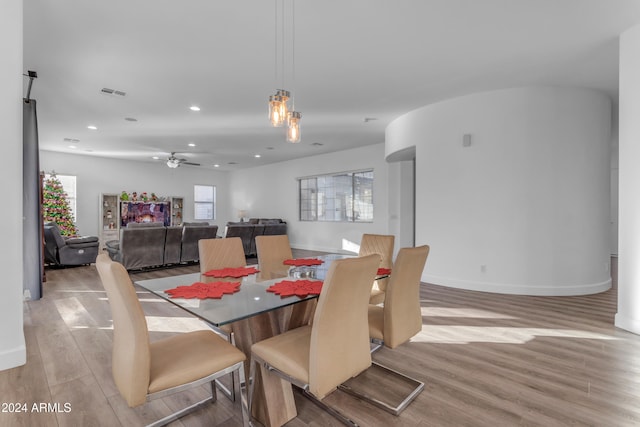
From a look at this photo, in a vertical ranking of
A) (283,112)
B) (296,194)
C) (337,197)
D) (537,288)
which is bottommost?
(537,288)

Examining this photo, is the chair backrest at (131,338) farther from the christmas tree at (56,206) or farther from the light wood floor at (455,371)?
the christmas tree at (56,206)

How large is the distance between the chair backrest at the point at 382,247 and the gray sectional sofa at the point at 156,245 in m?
4.38

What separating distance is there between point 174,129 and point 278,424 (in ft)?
19.7

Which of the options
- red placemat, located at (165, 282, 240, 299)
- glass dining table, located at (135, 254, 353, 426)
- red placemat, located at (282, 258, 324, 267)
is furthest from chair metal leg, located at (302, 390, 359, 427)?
red placemat, located at (282, 258, 324, 267)

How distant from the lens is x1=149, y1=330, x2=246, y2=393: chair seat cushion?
140cm

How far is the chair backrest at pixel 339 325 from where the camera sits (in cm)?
139

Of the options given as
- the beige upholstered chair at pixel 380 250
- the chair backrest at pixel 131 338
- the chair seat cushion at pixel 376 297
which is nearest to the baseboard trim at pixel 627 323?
the beige upholstered chair at pixel 380 250

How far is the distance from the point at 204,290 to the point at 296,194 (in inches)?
313

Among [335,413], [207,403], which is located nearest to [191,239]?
[207,403]

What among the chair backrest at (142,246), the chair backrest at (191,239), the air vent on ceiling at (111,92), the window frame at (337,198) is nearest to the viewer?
the air vent on ceiling at (111,92)

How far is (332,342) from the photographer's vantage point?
146 centimetres

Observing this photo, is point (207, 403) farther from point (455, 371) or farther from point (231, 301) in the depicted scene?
point (455, 371)

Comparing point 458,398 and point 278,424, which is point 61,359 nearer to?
point 278,424

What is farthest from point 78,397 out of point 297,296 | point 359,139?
point 359,139
